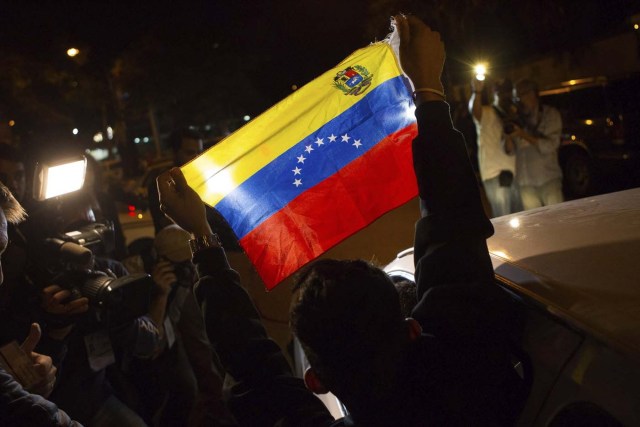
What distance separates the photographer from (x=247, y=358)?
173 cm

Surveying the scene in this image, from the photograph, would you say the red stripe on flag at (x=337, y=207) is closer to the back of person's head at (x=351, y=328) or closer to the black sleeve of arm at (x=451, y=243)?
the black sleeve of arm at (x=451, y=243)

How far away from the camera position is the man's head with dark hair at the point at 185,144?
5438mm

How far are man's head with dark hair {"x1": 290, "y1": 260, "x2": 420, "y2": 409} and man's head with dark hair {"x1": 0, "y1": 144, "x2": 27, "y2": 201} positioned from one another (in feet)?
10.0

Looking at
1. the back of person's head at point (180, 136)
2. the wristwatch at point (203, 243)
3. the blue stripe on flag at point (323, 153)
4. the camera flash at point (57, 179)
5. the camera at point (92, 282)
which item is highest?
the back of person's head at point (180, 136)

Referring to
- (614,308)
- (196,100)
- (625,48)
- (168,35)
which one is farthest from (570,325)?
(196,100)

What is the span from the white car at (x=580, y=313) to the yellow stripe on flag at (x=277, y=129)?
4.12 ft

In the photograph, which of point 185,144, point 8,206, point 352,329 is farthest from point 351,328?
point 185,144

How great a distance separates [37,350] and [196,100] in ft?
108

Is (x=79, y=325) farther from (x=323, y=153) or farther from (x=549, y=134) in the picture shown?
(x=549, y=134)

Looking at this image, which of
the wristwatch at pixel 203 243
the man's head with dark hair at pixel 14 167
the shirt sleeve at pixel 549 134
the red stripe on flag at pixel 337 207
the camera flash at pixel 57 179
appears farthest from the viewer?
the shirt sleeve at pixel 549 134

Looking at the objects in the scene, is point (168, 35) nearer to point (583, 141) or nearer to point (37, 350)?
point (583, 141)

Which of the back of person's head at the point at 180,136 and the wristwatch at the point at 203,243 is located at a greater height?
the back of person's head at the point at 180,136

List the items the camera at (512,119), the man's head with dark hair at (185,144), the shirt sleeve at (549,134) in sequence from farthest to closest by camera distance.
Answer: the camera at (512,119), the shirt sleeve at (549,134), the man's head with dark hair at (185,144)

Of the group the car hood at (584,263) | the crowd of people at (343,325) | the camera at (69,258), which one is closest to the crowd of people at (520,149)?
the car hood at (584,263)
